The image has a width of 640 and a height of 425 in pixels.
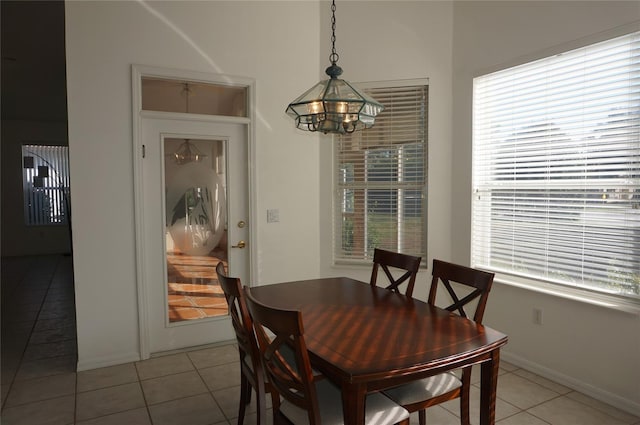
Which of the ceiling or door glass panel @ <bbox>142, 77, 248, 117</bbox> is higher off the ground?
the ceiling

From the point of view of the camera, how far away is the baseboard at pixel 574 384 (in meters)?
2.66

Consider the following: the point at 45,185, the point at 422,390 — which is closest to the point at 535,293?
the point at 422,390

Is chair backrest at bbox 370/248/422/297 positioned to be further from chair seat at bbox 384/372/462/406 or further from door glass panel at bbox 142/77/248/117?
door glass panel at bbox 142/77/248/117

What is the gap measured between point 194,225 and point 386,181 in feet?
5.97

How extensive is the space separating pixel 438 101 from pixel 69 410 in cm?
369

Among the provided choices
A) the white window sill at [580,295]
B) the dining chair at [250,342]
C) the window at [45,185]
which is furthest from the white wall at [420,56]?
the window at [45,185]

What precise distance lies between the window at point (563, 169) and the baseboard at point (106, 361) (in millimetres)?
3011

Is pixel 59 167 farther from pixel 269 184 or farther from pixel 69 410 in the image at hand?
pixel 69 410

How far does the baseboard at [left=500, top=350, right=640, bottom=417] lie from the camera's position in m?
2.66

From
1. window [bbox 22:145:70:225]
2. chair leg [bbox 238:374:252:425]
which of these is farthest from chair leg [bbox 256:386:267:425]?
window [bbox 22:145:70:225]

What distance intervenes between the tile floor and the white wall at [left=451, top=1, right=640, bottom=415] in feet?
0.51

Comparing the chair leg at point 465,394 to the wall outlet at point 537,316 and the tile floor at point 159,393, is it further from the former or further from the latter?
the wall outlet at point 537,316

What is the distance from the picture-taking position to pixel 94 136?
3.27 metres

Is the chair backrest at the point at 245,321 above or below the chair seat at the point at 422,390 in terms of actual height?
above
